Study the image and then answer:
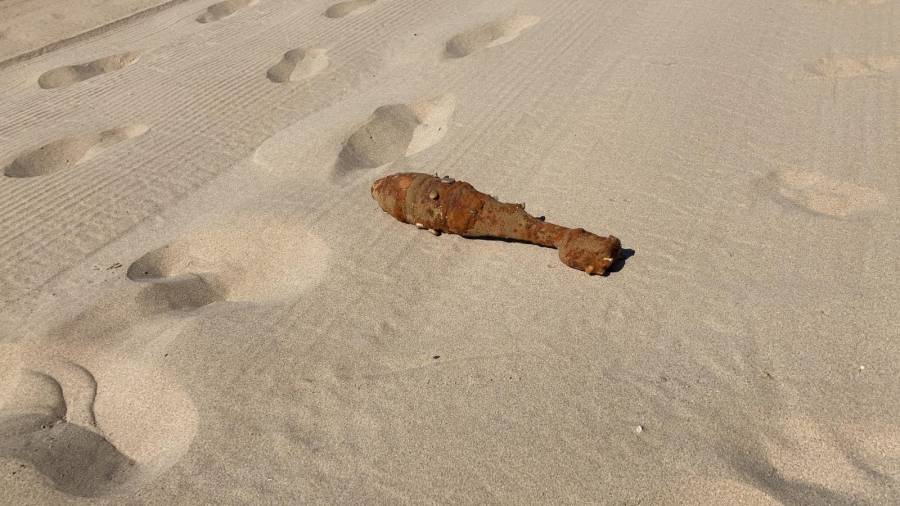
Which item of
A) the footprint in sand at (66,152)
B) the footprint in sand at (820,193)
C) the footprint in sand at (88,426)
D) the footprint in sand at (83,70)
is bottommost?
the footprint in sand at (83,70)

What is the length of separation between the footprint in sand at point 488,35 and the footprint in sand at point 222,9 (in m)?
3.31

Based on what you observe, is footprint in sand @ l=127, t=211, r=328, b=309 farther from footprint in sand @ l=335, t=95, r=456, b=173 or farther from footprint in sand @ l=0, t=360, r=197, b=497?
footprint in sand @ l=335, t=95, r=456, b=173

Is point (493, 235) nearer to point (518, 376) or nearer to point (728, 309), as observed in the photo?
point (518, 376)

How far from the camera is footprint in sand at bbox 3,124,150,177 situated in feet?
18.1

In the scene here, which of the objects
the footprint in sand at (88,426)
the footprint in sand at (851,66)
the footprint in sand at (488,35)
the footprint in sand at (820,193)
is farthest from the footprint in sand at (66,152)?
the footprint in sand at (851,66)

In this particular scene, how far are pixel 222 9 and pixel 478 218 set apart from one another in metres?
6.51

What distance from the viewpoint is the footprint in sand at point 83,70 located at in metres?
7.21

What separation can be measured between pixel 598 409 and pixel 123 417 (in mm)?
2019

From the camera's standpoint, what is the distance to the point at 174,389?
3.15 m

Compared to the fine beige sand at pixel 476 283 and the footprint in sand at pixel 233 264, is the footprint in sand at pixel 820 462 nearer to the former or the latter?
the fine beige sand at pixel 476 283

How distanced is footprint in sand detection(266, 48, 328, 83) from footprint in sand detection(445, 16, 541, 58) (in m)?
1.28

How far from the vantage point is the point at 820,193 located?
413 centimetres

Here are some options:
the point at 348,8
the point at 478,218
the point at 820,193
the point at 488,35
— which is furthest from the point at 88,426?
the point at 348,8

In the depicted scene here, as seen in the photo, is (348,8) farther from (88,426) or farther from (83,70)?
(88,426)
